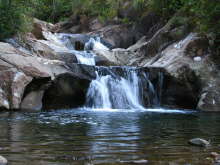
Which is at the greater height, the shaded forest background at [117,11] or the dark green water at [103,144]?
the shaded forest background at [117,11]

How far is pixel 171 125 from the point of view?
9.76m

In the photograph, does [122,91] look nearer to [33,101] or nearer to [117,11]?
[33,101]

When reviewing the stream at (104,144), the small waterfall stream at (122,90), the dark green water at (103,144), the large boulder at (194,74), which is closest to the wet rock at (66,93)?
the small waterfall stream at (122,90)

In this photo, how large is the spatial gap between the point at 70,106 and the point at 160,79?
4106mm

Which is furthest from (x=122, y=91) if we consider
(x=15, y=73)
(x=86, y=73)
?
(x=15, y=73)

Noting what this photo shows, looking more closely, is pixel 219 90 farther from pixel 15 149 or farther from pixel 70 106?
pixel 15 149

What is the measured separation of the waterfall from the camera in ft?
54.3

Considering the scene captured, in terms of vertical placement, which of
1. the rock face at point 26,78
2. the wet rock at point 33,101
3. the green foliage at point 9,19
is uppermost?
the green foliage at point 9,19

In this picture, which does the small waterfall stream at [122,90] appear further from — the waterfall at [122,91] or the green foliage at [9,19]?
the green foliage at [9,19]

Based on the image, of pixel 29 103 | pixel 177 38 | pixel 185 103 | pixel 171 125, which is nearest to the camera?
pixel 171 125

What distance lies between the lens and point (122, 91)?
1714 cm

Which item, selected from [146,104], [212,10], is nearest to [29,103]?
[146,104]

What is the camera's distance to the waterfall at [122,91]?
1655 cm

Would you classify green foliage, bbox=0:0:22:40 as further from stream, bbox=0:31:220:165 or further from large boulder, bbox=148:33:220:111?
stream, bbox=0:31:220:165
